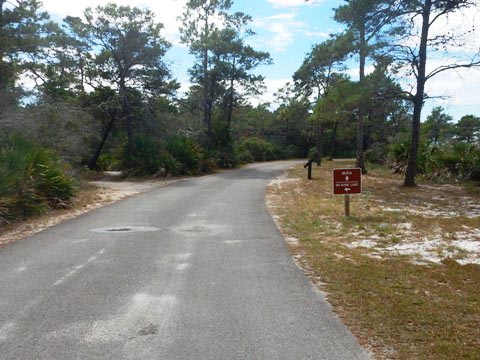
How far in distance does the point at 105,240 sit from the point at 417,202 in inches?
364

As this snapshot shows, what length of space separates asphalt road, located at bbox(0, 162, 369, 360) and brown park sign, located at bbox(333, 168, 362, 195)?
2.67m

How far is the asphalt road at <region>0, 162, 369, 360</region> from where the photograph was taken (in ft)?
11.9

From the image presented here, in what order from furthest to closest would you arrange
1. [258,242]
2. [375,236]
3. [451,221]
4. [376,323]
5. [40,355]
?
[451,221] → [375,236] → [258,242] → [376,323] → [40,355]

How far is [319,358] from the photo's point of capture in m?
3.45

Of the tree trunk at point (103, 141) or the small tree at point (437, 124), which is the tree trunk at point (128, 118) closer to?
the tree trunk at point (103, 141)

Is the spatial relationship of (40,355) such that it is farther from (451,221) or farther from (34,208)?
(451,221)

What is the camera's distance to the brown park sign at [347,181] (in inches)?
406

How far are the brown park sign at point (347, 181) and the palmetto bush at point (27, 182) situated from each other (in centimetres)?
705

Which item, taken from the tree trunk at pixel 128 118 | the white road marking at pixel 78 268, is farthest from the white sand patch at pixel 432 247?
the tree trunk at pixel 128 118

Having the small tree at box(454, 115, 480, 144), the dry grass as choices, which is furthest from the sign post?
the small tree at box(454, 115, 480, 144)

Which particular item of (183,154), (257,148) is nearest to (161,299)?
(183,154)

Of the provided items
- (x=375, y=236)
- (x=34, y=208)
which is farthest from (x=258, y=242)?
(x=34, y=208)

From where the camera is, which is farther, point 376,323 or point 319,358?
point 376,323

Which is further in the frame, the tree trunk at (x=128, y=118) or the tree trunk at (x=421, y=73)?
the tree trunk at (x=128, y=118)
